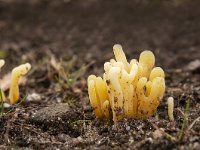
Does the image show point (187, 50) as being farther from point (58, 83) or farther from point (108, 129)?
point (108, 129)

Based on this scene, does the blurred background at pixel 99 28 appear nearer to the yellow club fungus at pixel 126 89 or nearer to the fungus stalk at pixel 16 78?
the fungus stalk at pixel 16 78

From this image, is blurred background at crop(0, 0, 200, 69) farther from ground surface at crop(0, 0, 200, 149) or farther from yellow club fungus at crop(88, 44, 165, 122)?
yellow club fungus at crop(88, 44, 165, 122)

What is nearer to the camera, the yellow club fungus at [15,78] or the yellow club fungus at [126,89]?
the yellow club fungus at [126,89]

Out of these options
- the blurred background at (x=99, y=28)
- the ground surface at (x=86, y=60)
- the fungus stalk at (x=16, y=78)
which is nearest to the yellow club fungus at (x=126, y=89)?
the ground surface at (x=86, y=60)

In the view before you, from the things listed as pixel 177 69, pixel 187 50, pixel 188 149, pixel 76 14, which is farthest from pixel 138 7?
pixel 188 149

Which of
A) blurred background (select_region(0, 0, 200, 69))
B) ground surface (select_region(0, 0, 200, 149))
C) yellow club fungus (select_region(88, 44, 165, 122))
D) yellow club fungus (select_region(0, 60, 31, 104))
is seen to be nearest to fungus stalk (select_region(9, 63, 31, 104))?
yellow club fungus (select_region(0, 60, 31, 104))

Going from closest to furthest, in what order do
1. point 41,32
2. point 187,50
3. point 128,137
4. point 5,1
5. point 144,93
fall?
point 128,137
point 144,93
point 187,50
point 41,32
point 5,1
